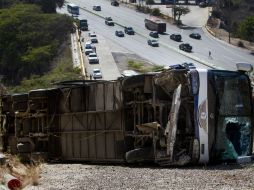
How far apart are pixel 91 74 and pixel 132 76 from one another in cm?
4502

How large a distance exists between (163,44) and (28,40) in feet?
58.6

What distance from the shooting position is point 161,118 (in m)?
11.7

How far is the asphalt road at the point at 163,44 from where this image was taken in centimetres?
6769

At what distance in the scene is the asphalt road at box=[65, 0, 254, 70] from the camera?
6769cm

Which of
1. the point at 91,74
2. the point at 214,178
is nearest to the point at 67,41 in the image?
the point at 91,74

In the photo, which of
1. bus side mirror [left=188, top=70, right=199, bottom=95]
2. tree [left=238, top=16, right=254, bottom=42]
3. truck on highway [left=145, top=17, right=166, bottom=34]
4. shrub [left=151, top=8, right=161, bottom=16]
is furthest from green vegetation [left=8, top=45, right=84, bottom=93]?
bus side mirror [left=188, top=70, right=199, bottom=95]

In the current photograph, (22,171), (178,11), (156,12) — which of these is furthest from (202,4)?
(22,171)

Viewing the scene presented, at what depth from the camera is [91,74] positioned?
2245 inches

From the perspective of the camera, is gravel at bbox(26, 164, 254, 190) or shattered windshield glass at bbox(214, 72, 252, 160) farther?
shattered windshield glass at bbox(214, 72, 252, 160)

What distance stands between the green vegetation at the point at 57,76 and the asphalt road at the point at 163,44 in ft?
29.6

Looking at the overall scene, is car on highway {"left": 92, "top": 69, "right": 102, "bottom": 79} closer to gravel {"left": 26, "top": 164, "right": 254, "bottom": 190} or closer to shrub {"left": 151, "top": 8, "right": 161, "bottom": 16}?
gravel {"left": 26, "top": 164, "right": 254, "bottom": 190}

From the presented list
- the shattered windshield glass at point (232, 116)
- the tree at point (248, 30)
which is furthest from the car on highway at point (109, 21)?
the shattered windshield glass at point (232, 116)

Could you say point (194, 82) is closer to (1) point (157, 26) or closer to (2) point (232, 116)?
(2) point (232, 116)

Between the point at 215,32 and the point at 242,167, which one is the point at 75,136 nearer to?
the point at 242,167
